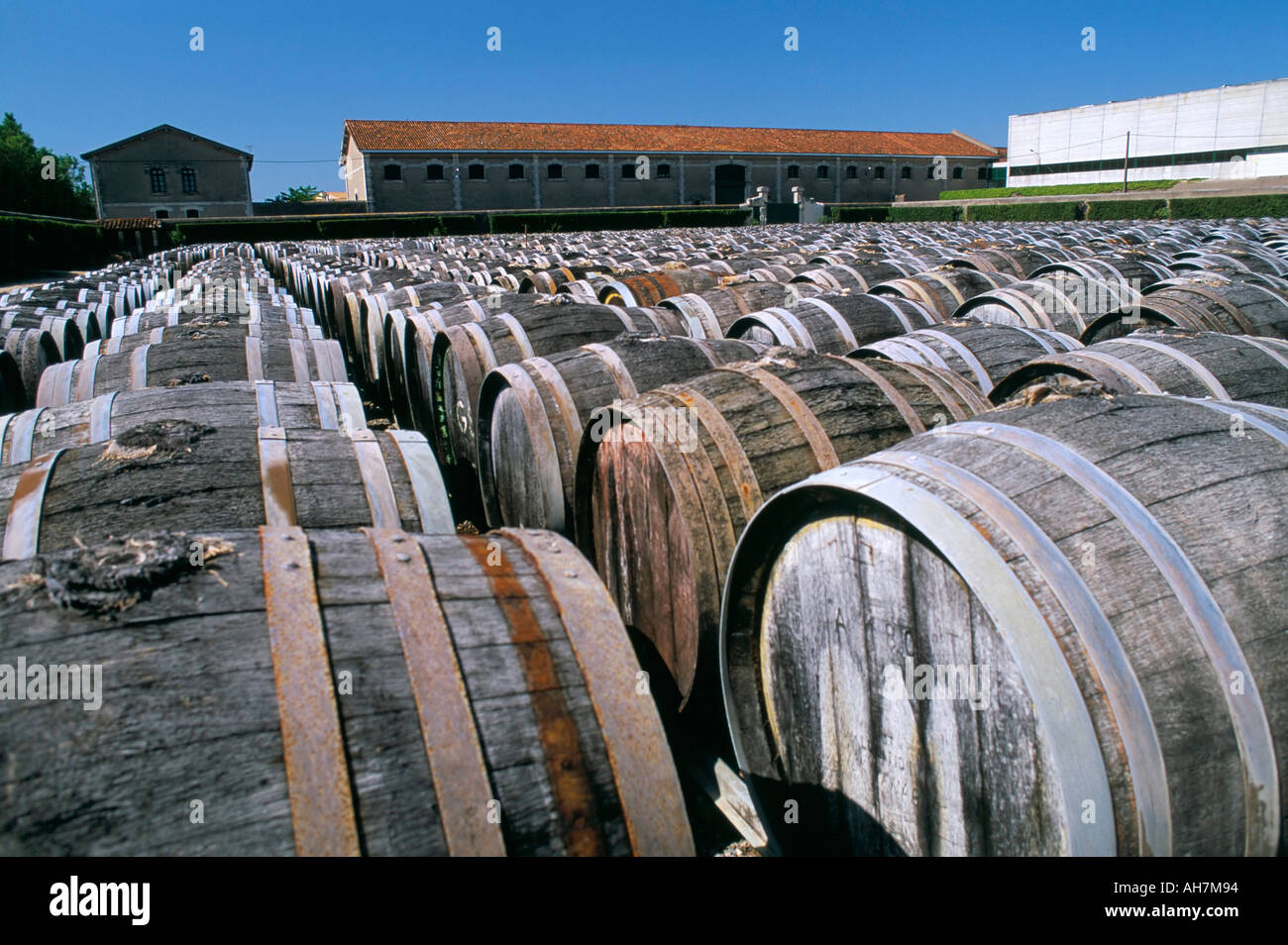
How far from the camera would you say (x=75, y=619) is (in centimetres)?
147

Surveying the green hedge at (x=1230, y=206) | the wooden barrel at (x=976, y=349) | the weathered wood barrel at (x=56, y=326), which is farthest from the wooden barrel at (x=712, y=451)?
the green hedge at (x=1230, y=206)

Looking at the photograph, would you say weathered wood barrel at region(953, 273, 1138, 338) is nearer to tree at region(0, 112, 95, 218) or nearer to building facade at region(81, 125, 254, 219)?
tree at region(0, 112, 95, 218)

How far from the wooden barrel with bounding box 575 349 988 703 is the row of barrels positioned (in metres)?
0.90

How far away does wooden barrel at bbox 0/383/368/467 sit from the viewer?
318 cm

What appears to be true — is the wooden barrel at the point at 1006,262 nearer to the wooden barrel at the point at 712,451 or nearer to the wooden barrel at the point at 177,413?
the wooden barrel at the point at 712,451

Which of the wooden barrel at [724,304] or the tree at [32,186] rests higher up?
the tree at [32,186]

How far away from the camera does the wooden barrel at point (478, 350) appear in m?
5.33

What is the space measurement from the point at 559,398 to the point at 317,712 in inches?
110

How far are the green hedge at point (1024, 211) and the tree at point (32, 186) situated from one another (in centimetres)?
5626

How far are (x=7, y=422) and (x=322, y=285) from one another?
10951 mm

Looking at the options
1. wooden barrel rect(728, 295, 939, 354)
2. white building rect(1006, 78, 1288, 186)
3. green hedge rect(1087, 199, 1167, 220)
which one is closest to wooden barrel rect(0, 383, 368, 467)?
wooden barrel rect(728, 295, 939, 354)

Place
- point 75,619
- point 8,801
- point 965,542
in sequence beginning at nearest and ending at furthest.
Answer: point 8,801 < point 75,619 < point 965,542
